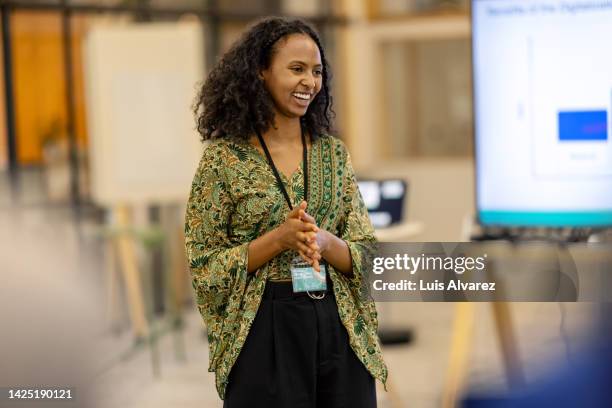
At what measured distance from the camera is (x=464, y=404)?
3.34 m

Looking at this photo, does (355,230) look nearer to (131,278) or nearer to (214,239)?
(214,239)

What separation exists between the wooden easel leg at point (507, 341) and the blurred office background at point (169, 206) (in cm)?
3

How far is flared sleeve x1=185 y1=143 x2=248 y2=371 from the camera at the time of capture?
1.92 m

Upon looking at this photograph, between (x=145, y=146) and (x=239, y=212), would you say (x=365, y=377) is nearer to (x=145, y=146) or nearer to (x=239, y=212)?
(x=239, y=212)

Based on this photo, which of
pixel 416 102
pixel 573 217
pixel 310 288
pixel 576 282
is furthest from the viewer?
pixel 416 102

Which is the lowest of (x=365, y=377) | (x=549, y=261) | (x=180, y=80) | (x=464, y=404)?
(x=464, y=404)

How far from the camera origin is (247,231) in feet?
6.41

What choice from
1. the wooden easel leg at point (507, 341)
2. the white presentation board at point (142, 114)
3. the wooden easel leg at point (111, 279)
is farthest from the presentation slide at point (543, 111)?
the wooden easel leg at point (111, 279)

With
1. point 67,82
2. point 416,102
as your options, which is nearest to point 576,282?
point 67,82

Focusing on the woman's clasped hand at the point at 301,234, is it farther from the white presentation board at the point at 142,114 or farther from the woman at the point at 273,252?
the white presentation board at the point at 142,114

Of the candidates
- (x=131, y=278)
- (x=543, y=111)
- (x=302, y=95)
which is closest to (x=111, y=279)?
(x=131, y=278)

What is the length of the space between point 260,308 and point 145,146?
2.92 metres

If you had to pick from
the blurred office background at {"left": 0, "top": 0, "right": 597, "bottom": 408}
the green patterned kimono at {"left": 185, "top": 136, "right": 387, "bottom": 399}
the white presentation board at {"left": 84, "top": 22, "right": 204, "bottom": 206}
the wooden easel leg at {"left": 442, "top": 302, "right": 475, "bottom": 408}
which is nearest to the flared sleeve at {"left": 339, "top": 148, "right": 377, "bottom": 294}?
the green patterned kimono at {"left": 185, "top": 136, "right": 387, "bottom": 399}

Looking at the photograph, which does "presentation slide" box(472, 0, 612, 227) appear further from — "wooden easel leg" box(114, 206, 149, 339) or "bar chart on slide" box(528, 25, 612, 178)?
"wooden easel leg" box(114, 206, 149, 339)
